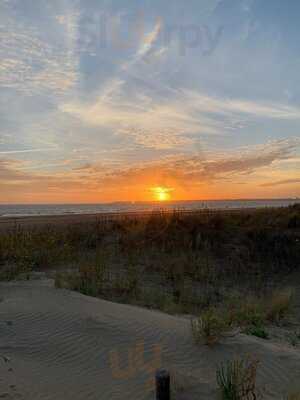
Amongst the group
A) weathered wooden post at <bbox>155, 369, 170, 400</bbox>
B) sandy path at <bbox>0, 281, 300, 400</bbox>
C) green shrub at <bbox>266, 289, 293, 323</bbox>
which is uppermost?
weathered wooden post at <bbox>155, 369, 170, 400</bbox>

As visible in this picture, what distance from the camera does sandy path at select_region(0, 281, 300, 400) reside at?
5.09 metres

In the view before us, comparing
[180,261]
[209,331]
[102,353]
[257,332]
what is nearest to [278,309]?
[257,332]

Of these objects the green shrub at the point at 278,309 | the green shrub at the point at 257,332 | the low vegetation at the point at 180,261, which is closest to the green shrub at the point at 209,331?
the low vegetation at the point at 180,261

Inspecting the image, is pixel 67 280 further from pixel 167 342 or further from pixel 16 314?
pixel 167 342

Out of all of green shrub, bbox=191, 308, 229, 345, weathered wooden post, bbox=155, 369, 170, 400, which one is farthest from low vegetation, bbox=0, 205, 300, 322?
weathered wooden post, bbox=155, 369, 170, 400

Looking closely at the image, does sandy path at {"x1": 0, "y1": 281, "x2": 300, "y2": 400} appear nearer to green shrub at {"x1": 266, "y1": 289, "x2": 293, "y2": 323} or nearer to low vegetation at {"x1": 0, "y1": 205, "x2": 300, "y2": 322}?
low vegetation at {"x1": 0, "y1": 205, "x2": 300, "y2": 322}

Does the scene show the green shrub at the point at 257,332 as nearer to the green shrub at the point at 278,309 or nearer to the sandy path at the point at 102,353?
the sandy path at the point at 102,353

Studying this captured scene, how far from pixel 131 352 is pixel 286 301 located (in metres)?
4.84

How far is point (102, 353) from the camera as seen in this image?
6.06 m

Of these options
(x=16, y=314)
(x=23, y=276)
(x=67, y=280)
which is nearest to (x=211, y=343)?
(x=16, y=314)

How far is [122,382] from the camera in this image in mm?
5238

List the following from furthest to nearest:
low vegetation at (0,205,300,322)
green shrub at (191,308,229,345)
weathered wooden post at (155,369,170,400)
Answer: low vegetation at (0,205,300,322)
green shrub at (191,308,229,345)
weathered wooden post at (155,369,170,400)

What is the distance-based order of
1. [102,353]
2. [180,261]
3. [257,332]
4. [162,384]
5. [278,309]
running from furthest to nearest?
[180,261] → [278,309] → [257,332] → [102,353] → [162,384]

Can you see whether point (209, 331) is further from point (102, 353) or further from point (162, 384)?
point (162, 384)
